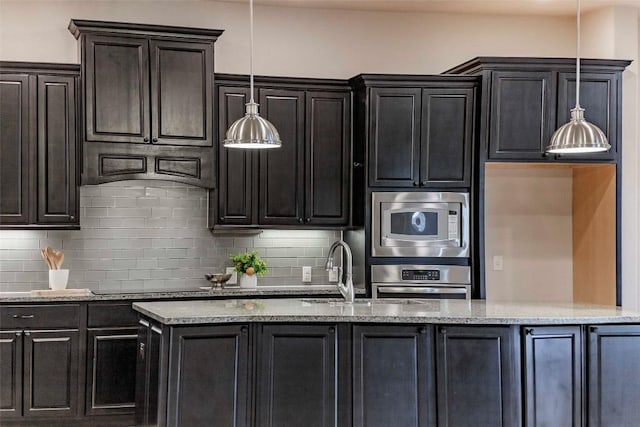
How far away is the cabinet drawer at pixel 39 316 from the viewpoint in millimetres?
5324

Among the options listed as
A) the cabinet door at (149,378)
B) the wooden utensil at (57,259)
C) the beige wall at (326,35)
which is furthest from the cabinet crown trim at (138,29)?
the cabinet door at (149,378)

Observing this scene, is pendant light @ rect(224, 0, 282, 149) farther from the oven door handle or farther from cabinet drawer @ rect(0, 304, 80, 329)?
the oven door handle

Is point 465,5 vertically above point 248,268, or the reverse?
point 465,5

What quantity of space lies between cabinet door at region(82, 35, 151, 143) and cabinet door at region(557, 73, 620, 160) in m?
3.00

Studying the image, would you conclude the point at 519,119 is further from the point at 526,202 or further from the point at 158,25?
the point at 158,25

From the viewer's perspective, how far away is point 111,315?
5504 millimetres

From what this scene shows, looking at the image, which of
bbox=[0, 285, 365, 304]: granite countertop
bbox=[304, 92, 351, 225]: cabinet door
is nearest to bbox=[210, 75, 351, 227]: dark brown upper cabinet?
bbox=[304, 92, 351, 225]: cabinet door

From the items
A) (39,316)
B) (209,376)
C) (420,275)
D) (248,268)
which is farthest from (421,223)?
(39,316)

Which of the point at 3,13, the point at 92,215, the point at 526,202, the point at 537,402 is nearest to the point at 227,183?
the point at 92,215

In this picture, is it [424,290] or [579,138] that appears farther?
[424,290]

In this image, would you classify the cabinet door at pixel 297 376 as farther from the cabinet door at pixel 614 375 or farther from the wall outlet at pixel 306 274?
the wall outlet at pixel 306 274

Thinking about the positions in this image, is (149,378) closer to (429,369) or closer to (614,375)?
(429,369)

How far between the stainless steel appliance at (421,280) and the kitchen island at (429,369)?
188cm

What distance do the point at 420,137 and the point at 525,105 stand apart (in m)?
0.79
